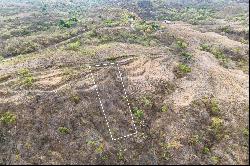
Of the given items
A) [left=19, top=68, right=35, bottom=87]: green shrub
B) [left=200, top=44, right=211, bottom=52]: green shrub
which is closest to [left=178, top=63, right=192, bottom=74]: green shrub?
[left=200, top=44, right=211, bottom=52]: green shrub

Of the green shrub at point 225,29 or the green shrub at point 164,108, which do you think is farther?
the green shrub at point 225,29

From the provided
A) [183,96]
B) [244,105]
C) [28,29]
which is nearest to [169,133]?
[183,96]

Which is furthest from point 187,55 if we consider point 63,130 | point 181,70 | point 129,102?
point 63,130

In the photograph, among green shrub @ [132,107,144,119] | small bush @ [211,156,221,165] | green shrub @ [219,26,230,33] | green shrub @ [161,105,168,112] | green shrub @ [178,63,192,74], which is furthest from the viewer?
green shrub @ [219,26,230,33]

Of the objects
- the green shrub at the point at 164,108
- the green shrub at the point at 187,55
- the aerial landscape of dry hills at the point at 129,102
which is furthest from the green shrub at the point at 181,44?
the green shrub at the point at 164,108

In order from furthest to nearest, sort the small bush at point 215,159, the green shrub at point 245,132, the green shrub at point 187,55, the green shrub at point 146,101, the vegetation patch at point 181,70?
the green shrub at point 187,55, the vegetation patch at point 181,70, the green shrub at point 146,101, the green shrub at point 245,132, the small bush at point 215,159

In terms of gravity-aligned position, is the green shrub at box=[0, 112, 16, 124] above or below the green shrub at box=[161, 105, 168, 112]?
above

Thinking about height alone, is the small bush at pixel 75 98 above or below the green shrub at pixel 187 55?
above

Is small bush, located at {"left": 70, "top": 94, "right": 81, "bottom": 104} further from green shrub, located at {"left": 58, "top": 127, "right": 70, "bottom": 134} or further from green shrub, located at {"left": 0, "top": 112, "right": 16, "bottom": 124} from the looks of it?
green shrub, located at {"left": 0, "top": 112, "right": 16, "bottom": 124}

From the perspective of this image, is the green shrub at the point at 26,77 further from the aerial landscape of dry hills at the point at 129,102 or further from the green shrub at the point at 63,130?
the green shrub at the point at 63,130

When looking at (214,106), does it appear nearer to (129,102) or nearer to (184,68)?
(184,68)
